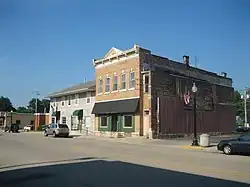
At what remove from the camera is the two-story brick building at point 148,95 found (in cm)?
3703

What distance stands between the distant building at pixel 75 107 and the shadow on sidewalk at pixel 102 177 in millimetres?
34483

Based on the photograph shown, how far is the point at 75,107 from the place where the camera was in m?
52.2

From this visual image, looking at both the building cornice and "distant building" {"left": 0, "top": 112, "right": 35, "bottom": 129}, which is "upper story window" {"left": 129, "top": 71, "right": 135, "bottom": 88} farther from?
"distant building" {"left": 0, "top": 112, "right": 35, "bottom": 129}

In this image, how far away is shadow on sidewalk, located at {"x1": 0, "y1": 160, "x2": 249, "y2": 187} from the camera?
9656mm

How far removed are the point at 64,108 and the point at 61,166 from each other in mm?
42481

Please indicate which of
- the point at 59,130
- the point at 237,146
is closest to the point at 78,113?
the point at 59,130

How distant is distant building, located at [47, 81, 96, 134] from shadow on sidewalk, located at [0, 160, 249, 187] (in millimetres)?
34483

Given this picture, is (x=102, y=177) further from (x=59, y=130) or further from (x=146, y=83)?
(x=59, y=130)

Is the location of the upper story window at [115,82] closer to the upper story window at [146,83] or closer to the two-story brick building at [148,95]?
the two-story brick building at [148,95]

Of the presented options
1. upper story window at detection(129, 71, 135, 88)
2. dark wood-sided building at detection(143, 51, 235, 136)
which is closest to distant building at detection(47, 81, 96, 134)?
upper story window at detection(129, 71, 135, 88)

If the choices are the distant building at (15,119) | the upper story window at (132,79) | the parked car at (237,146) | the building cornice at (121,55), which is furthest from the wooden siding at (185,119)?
the distant building at (15,119)

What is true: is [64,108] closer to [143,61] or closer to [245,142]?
[143,61]

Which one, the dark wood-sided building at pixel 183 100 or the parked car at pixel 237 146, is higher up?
the dark wood-sided building at pixel 183 100

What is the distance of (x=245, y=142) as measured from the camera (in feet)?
67.4
